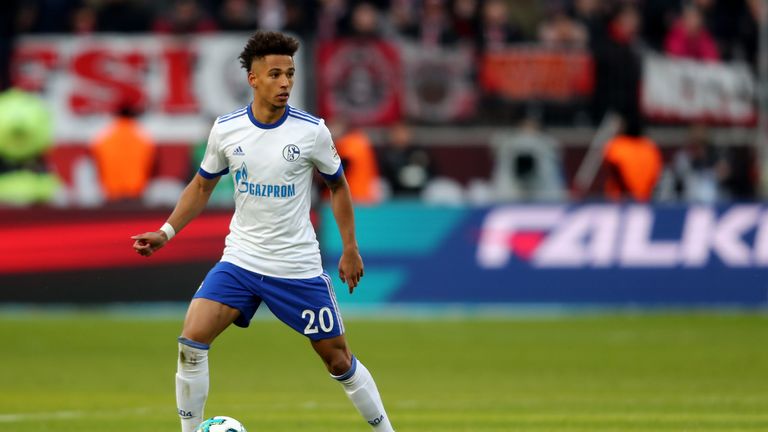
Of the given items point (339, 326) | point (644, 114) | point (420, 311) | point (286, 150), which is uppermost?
point (286, 150)

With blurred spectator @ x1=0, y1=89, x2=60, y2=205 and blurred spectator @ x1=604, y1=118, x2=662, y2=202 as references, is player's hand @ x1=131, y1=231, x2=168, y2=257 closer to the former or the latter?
blurred spectator @ x1=0, y1=89, x2=60, y2=205

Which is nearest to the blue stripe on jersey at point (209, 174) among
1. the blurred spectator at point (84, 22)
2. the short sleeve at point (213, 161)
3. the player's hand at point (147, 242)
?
the short sleeve at point (213, 161)

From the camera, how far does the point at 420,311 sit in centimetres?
1928

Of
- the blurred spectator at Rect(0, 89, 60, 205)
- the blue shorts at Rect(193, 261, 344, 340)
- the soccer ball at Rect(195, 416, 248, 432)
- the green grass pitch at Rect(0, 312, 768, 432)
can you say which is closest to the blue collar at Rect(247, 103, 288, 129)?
the blue shorts at Rect(193, 261, 344, 340)

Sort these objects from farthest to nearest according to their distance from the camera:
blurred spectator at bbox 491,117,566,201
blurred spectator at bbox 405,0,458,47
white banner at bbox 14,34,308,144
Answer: blurred spectator at bbox 405,0,458,47 < blurred spectator at bbox 491,117,566,201 < white banner at bbox 14,34,308,144

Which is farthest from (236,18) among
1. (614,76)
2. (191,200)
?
(191,200)

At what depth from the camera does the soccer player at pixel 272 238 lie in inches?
328

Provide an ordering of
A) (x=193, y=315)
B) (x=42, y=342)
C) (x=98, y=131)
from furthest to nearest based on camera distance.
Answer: (x=98, y=131)
(x=42, y=342)
(x=193, y=315)

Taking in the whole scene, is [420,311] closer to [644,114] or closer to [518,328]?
[518,328]

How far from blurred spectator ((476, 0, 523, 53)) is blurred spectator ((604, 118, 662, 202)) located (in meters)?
3.40

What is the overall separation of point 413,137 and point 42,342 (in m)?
7.72

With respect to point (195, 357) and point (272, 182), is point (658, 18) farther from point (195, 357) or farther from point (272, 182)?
point (195, 357)

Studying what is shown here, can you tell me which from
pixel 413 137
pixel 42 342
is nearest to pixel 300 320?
pixel 42 342

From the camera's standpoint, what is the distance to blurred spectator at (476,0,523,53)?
2292 centimetres
